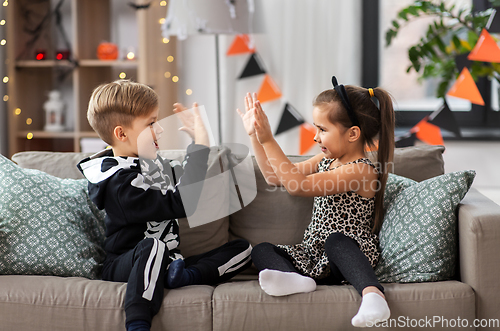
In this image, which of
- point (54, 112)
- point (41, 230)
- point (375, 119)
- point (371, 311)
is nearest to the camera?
point (371, 311)

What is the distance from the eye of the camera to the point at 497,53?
86.4 inches

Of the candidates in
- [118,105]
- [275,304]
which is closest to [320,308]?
[275,304]

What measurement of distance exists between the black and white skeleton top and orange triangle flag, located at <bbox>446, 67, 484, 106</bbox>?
5.23ft

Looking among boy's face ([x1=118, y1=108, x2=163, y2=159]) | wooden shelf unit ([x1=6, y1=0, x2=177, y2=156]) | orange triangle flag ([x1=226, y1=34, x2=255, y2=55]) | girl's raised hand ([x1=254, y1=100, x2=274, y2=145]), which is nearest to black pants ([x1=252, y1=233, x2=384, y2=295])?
girl's raised hand ([x1=254, y1=100, x2=274, y2=145])

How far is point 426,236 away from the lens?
1.31 metres

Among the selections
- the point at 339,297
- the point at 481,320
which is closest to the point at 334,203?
the point at 339,297

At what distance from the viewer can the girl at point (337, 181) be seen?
1.37 metres

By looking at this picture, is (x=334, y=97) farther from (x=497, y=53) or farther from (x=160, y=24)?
(x=160, y=24)

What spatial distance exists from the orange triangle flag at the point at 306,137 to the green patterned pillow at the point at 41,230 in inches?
62.4

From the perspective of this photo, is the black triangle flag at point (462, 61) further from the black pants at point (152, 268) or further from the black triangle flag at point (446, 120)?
the black pants at point (152, 268)

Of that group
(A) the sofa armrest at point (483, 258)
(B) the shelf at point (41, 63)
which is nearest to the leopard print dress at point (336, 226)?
(A) the sofa armrest at point (483, 258)

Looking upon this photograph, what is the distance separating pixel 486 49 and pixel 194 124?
5.33ft

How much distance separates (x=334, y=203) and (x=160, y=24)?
1909mm

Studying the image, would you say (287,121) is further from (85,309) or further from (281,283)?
(85,309)
